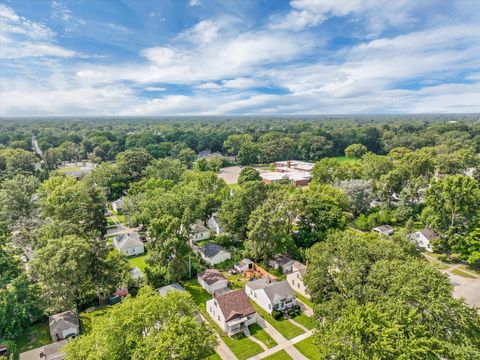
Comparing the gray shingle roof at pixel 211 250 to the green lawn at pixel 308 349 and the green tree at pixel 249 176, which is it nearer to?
the green lawn at pixel 308 349

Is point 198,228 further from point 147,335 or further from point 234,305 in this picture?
point 147,335

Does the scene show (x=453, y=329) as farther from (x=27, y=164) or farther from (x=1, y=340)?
(x=27, y=164)

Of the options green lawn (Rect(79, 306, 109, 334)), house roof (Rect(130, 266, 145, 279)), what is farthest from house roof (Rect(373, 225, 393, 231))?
green lawn (Rect(79, 306, 109, 334))

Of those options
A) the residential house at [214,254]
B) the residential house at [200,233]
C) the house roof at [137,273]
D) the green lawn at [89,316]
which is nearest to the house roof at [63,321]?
the green lawn at [89,316]

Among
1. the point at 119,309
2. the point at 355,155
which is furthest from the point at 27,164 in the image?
the point at 355,155

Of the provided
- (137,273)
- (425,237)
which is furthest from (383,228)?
(137,273)

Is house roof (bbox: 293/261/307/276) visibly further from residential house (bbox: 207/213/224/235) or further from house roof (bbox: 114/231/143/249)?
house roof (bbox: 114/231/143/249)
